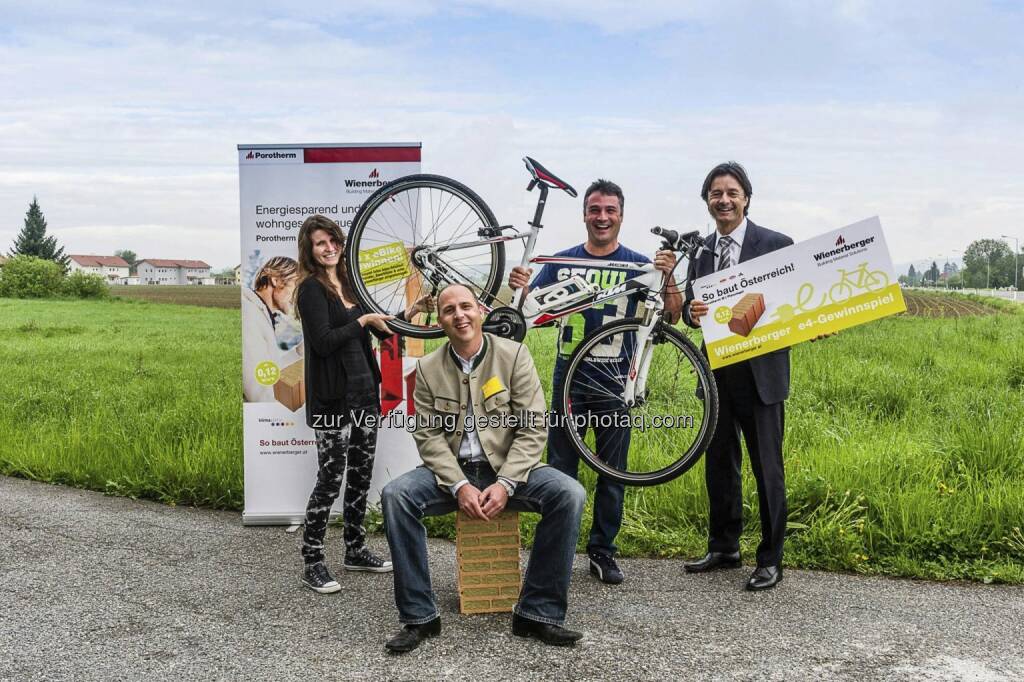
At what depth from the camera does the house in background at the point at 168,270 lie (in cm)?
11450

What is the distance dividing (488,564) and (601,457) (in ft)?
3.16

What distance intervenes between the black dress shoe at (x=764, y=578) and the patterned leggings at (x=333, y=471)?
231 centimetres

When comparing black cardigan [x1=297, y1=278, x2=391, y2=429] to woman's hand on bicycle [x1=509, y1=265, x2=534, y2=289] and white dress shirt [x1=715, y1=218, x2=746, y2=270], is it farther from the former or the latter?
white dress shirt [x1=715, y1=218, x2=746, y2=270]

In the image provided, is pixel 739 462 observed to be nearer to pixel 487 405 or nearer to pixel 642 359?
pixel 642 359

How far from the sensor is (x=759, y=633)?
4.57 m

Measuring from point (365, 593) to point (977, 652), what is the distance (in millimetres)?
3140

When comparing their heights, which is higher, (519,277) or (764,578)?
(519,277)

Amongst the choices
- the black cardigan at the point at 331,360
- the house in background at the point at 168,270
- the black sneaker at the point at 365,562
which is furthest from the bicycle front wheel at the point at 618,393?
the house in background at the point at 168,270

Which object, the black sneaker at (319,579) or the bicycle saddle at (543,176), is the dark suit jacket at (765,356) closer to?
the bicycle saddle at (543,176)

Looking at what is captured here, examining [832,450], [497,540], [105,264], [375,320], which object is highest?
[105,264]

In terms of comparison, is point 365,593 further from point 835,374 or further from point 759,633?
point 835,374

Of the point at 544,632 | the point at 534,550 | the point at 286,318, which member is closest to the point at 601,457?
the point at 534,550

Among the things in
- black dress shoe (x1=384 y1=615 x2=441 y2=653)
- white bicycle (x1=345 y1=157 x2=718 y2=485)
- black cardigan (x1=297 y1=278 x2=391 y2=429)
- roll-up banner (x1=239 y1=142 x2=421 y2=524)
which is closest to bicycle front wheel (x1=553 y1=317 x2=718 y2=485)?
white bicycle (x1=345 y1=157 x2=718 y2=485)

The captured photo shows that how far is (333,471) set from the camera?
528cm
